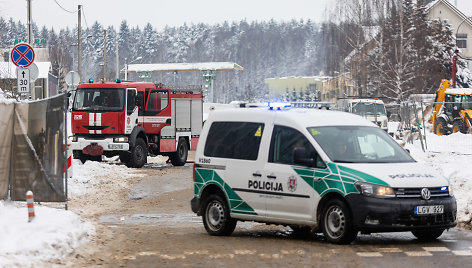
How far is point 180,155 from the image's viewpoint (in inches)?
1207

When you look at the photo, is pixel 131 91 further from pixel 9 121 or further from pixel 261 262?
pixel 261 262

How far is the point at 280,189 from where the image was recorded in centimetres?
1196

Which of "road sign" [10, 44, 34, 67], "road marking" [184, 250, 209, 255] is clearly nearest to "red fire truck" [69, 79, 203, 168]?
"road sign" [10, 44, 34, 67]

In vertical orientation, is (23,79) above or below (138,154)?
above

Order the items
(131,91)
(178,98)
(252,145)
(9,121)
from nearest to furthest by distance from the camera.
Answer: (252,145) < (9,121) < (131,91) < (178,98)

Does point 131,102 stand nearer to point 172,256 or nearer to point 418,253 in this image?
point 172,256

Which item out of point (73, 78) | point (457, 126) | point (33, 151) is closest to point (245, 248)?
point (33, 151)

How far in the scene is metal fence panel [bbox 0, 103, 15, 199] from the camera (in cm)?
1383

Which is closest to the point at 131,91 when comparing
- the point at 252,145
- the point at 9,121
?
the point at 9,121

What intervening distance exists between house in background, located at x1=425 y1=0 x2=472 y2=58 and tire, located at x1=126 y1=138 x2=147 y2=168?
57.6m

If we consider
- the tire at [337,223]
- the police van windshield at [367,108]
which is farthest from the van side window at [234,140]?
the police van windshield at [367,108]

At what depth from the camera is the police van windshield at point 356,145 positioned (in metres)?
11.7

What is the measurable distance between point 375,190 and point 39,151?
18.4ft

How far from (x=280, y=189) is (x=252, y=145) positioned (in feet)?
2.94
